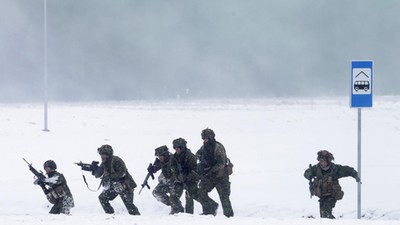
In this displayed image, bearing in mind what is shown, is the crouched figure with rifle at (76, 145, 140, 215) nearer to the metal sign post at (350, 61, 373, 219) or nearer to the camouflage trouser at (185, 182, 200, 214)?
the camouflage trouser at (185, 182, 200, 214)

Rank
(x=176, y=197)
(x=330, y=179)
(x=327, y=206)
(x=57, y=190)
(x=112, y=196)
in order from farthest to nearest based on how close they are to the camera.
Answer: (x=176, y=197)
(x=112, y=196)
(x=327, y=206)
(x=57, y=190)
(x=330, y=179)

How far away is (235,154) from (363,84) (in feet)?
59.4

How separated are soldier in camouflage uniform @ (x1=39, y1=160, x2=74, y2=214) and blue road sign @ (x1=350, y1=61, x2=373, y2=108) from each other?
4.93 metres

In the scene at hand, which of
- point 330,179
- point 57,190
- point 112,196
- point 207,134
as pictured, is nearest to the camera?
point 330,179

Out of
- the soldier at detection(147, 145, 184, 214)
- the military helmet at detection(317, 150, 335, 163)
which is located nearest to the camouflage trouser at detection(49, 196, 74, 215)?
the soldier at detection(147, 145, 184, 214)

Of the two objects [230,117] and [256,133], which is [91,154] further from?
[230,117]

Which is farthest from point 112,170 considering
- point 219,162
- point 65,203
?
point 219,162

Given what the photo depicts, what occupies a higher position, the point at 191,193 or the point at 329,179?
the point at 329,179

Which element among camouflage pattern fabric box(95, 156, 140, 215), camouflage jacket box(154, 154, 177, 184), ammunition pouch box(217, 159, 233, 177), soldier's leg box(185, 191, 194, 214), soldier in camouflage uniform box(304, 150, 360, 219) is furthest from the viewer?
soldier's leg box(185, 191, 194, 214)

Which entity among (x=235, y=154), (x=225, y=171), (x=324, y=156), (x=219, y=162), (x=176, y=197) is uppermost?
(x=324, y=156)

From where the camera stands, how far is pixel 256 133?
148 feet

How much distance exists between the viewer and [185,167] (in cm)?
1706

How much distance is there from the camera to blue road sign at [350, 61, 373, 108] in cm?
1700

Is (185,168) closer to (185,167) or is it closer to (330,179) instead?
(185,167)
